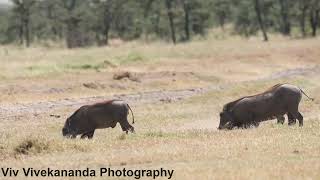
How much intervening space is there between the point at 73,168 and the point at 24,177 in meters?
0.97

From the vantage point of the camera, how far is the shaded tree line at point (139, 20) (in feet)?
243

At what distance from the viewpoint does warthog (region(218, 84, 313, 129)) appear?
1872 centimetres

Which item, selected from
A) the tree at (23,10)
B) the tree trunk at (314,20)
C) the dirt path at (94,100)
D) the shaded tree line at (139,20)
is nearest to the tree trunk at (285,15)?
the shaded tree line at (139,20)

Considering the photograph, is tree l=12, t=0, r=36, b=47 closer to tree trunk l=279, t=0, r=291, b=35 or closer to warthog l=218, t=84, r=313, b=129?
tree trunk l=279, t=0, r=291, b=35

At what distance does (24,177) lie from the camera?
36.7ft

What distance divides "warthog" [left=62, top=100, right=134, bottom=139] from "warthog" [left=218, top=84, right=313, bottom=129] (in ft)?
9.07

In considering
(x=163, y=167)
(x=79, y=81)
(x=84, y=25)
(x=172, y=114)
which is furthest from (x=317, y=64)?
(x=84, y=25)

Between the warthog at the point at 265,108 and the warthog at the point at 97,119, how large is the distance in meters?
2.76

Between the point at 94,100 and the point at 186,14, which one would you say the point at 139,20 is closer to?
the point at 186,14

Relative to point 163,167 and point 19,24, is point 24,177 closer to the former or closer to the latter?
point 163,167

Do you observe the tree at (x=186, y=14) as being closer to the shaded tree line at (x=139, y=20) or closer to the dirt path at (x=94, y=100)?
the shaded tree line at (x=139, y=20)

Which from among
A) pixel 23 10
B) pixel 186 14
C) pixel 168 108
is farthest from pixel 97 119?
pixel 23 10

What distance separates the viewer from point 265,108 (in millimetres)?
18828

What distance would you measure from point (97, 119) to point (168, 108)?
27.9 feet
